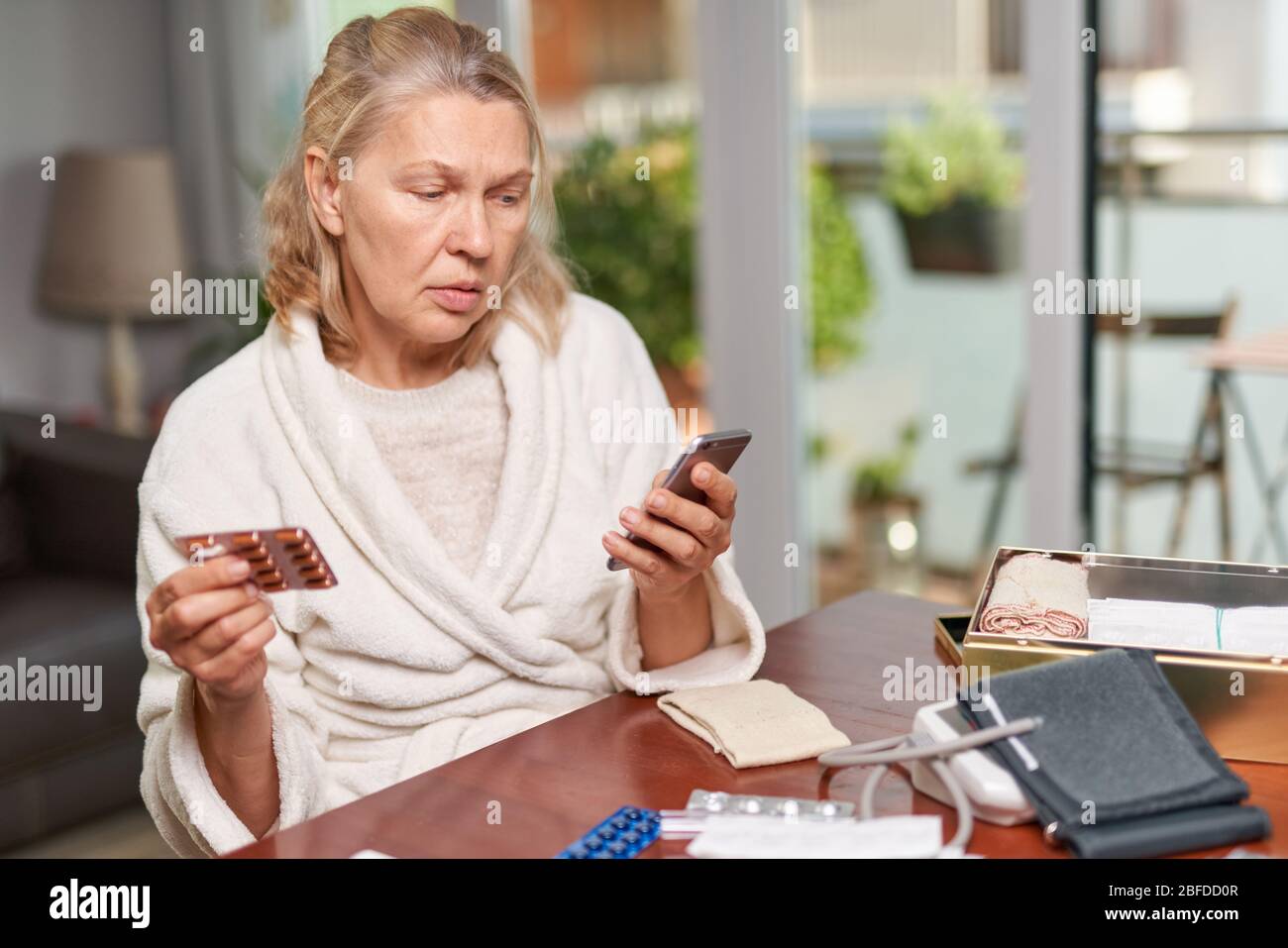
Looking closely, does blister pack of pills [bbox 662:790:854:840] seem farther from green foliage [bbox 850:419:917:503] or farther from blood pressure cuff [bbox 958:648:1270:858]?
green foliage [bbox 850:419:917:503]

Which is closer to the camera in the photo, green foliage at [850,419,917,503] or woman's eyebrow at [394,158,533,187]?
woman's eyebrow at [394,158,533,187]

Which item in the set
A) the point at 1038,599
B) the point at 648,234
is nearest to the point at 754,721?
the point at 1038,599

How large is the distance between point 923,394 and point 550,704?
1609 millimetres

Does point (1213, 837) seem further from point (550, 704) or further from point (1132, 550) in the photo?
point (1132, 550)

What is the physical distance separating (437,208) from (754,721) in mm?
620

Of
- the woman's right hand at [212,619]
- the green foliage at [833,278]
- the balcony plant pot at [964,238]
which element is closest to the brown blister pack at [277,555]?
the woman's right hand at [212,619]

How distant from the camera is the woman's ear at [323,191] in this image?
4.99 ft

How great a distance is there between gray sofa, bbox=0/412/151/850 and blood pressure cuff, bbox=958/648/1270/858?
2.02m

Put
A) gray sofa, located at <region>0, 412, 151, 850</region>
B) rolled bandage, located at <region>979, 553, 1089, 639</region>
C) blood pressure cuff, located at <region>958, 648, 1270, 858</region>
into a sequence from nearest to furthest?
blood pressure cuff, located at <region>958, 648, 1270, 858</region>
rolled bandage, located at <region>979, 553, 1089, 639</region>
gray sofa, located at <region>0, 412, 151, 850</region>

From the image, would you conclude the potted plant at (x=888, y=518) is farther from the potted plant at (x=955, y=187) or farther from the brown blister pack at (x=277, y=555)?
the brown blister pack at (x=277, y=555)

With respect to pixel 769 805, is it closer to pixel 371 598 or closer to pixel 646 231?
pixel 371 598

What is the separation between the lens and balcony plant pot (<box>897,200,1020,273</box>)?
2.69 metres

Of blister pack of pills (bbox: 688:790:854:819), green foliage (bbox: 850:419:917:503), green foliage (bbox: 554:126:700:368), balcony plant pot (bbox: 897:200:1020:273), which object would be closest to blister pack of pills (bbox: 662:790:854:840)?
blister pack of pills (bbox: 688:790:854:819)

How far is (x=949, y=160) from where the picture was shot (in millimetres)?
2771
